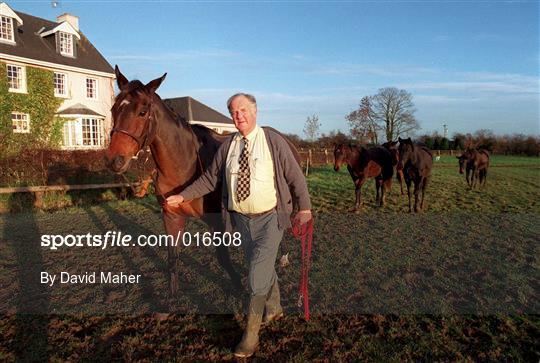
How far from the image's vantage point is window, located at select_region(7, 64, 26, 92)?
20.0m

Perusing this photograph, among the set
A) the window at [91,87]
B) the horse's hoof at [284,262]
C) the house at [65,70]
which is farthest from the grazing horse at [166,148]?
the window at [91,87]

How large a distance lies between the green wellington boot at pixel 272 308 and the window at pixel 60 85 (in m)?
24.0

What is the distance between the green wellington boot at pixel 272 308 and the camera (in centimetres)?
352

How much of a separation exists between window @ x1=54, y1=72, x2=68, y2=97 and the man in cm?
2379

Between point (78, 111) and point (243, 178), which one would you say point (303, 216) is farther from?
point (78, 111)

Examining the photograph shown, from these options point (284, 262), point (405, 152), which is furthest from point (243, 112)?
point (405, 152)

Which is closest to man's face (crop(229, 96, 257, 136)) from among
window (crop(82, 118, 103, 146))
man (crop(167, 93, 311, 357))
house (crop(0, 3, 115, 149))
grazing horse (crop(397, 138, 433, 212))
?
man (crop(167, 93, 311, 357))

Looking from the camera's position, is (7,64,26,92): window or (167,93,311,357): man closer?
(167,93,311,357): man

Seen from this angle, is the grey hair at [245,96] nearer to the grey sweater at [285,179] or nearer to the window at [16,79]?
the grey sweater at [285,179]

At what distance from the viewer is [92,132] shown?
2298cm

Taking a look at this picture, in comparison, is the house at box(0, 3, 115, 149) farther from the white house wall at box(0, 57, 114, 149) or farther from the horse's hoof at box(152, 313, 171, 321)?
the horse's hoof at box(152, 313, 171, 321)

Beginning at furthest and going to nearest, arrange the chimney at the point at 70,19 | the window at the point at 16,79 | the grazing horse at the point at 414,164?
the chimney at the point at 70,19 < the window at the point at 16,79 < the grazing horse at the point at 414,164

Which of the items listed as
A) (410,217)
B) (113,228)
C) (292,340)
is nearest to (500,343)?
(292,340)

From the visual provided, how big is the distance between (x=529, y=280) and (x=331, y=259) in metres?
2.59
